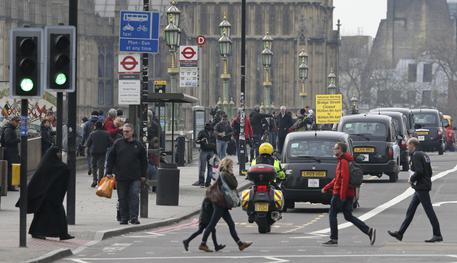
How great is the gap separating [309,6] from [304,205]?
12705cm

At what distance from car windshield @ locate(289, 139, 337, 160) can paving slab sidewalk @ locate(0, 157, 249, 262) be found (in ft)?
7.32

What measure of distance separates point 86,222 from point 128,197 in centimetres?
110

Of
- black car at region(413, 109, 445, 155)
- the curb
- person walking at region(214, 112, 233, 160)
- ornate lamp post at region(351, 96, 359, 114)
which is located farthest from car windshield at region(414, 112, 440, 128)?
the curb

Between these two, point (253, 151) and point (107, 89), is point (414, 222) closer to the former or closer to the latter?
point (253, 151)

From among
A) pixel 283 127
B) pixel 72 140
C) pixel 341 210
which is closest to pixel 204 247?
pixel 341 210

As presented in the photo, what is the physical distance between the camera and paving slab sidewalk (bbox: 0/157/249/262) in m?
24.5

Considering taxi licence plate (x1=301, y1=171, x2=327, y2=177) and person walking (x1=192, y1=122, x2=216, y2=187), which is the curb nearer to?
taxi licence plate (x1=301, y1=171, x2=327, y2=177)

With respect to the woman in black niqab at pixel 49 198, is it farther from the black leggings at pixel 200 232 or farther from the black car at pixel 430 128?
the black car at pixel 430 128

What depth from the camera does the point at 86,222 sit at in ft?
102

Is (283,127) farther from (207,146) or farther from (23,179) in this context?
(23,179)

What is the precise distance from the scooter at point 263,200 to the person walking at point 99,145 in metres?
11.7

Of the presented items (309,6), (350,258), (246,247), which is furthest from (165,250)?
(309,6)

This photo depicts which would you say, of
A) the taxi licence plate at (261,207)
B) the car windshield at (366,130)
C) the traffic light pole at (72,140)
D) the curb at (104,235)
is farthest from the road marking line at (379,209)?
the car windshield at (366,130)

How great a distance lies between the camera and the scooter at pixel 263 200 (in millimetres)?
29844
